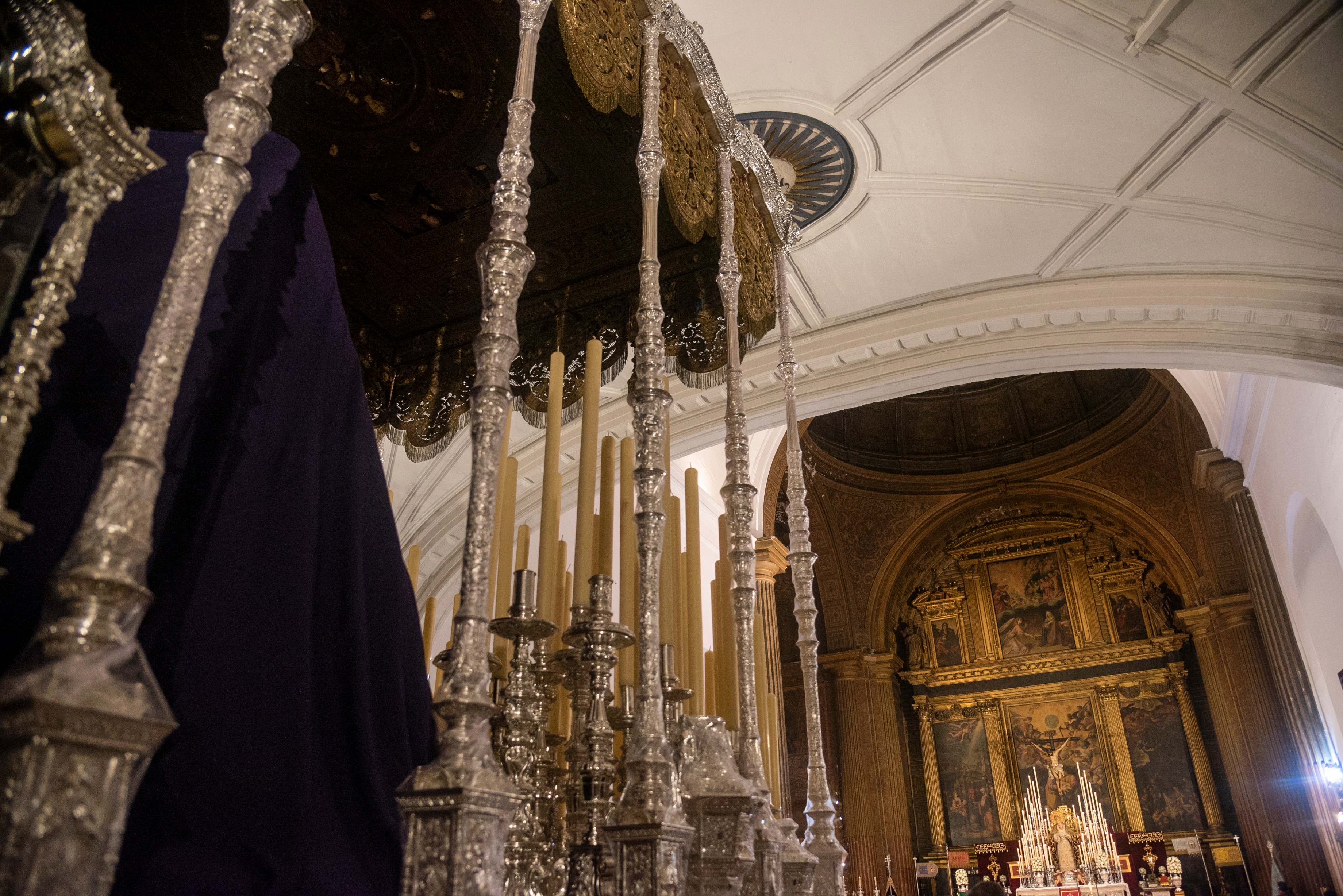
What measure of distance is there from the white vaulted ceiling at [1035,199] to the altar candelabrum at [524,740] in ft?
11.7

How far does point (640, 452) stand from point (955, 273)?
4.66 metres

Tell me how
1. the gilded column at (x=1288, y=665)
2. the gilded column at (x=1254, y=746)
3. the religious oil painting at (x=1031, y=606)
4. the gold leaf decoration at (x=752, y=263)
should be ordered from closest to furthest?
the gold leaf decoration at (x=752, y=263) < the gilded column at (x=1288, y=665) < the gilded column at (x=1254, y=746) < the religious oil painting at (x=1031, y=606)

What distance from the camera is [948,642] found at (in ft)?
53.3

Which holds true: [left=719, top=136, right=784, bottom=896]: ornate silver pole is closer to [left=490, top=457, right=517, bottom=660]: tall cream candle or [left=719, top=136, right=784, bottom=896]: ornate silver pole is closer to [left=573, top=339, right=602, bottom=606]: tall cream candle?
[left=573, top=339, right=602, bottom=606]: tall cream candle

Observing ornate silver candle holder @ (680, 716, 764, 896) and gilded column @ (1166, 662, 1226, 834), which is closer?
ornate silver candle holder @ (680, 716, 764, 896)

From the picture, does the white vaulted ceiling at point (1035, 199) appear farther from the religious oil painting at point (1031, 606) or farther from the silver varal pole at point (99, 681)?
the religious oil painting at point (1031, 606)

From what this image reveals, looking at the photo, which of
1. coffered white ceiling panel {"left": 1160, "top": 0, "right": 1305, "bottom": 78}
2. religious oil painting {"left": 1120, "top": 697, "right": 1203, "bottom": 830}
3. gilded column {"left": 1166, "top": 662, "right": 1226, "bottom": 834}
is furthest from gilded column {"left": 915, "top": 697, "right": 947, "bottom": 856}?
coffered white ceiling panel {"left": 1160, "top": 0, "right": 1305, "bottom": 78}

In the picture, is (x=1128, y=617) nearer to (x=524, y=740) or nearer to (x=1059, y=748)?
(x=1059, y=748)

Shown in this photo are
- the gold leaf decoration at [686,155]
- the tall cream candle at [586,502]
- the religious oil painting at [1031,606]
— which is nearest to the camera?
the tall cream candle at [586,502]

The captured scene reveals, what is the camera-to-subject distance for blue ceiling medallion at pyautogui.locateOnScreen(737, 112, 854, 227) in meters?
5.08

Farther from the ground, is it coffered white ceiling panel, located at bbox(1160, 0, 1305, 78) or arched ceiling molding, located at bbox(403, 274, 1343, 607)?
coffered white ceiling panel, located at bbox(1160, 0, 1305, 78)

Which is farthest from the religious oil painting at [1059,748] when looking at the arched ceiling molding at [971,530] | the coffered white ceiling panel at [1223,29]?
the coffered white ceiling panel at [1223,29]

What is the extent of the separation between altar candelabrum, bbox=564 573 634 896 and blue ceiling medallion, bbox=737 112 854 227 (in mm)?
3411

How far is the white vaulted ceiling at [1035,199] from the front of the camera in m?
4.51
